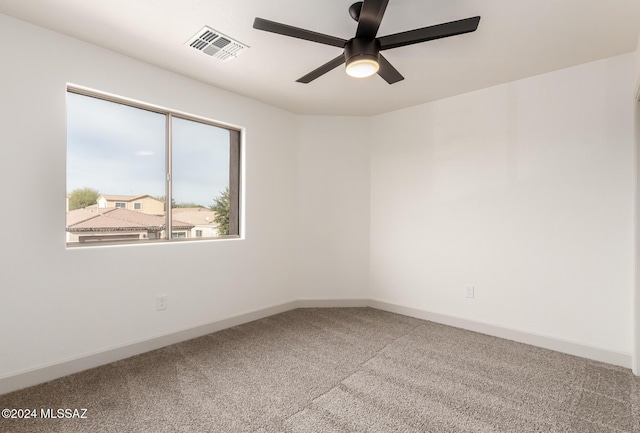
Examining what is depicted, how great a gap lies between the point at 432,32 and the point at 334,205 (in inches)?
103

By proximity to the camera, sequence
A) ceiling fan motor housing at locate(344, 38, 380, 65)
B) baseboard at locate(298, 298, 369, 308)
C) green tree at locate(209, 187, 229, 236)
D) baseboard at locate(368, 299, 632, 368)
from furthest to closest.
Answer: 1. baseboard at locate(298, 298, 369, 308)
2. green tree at locate(209, 187, 229, 236)
3. baseboard at locate(368, 299, 632, 368)
4. ceiling fan motor housing at locate(344, 38, 380, 65)

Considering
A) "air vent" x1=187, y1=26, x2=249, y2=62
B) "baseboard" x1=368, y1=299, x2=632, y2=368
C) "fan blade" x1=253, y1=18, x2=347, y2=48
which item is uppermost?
"air vent" x1=187, y1=26, x2=249, y2=62

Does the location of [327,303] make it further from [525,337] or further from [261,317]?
[525,337]

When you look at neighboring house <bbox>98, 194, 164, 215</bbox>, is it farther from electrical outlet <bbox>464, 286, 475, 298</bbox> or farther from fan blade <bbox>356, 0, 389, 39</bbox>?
electrical outlet <bbox>464, 286, 475, 298</bbox>

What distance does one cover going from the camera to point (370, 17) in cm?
170

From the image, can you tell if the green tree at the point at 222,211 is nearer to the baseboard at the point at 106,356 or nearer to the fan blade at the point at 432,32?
the baseboard at the point at 106,356

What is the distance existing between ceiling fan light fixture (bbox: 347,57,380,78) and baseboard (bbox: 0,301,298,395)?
2678 mm

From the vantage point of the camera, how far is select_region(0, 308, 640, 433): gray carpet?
1.81 meters

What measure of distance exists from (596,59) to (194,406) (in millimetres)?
4041

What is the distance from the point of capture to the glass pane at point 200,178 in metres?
3.13

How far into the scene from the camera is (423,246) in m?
3.73

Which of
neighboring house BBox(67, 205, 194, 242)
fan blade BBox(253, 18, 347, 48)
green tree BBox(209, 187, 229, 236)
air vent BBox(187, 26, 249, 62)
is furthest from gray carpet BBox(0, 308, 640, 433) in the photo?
air vent BBox(187, 26, 249, 62)

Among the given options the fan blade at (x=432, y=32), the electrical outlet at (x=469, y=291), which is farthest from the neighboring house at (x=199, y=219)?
the electrical outlet at (x=469, y=291)

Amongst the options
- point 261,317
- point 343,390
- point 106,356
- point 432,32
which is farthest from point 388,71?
point 106,356
